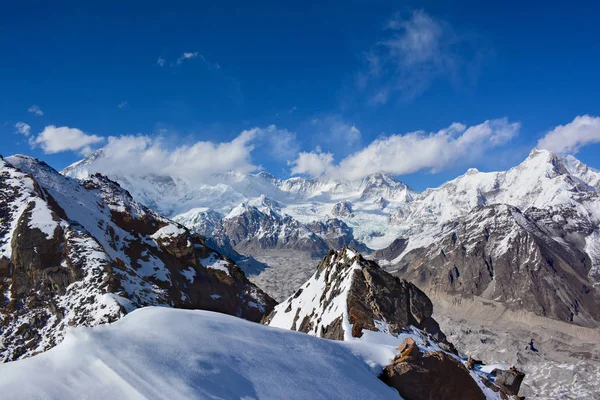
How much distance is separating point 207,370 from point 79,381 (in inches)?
201

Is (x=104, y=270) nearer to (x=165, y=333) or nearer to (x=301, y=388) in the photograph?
(x=165, y=333)

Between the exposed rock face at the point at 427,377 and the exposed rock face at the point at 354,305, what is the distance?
526 inches

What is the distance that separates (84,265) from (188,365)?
60.6m

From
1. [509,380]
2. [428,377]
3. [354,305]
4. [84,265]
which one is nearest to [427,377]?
[428,377]

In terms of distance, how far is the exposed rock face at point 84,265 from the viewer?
62344 mm

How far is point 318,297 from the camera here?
72.3m

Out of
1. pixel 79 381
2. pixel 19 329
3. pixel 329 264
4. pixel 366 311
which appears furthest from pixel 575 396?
pixel 79 381

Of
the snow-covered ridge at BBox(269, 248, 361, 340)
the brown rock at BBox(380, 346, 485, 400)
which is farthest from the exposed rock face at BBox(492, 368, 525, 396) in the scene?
the snow-covered ridge at BBox(269, 248, 361, 340)

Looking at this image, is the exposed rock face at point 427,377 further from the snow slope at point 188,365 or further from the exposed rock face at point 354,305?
the exposed rock face at point 354,305

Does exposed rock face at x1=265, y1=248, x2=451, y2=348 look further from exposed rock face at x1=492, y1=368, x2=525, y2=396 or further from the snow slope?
the snow slope

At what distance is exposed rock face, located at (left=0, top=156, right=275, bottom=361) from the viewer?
62344 mm

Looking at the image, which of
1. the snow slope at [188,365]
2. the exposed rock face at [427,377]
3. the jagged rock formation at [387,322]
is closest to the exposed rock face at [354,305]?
the jagged rock formation at [387,322]

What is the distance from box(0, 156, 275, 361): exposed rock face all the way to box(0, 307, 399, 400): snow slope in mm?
40266

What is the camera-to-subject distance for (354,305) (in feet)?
173
